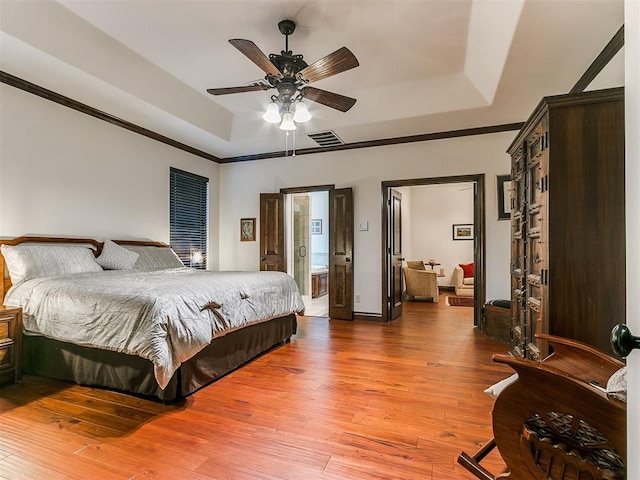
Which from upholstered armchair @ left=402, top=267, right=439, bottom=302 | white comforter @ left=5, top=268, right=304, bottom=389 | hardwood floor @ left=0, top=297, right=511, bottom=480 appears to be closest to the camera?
hardwood floor @ left=0, top=297, right=511, bottom=480

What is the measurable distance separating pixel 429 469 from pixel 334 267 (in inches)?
148

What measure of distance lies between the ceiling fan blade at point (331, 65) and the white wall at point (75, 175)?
280 centimetres

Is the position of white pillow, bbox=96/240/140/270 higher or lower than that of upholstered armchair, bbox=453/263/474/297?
higher

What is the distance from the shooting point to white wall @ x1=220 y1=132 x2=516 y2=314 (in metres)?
4.53

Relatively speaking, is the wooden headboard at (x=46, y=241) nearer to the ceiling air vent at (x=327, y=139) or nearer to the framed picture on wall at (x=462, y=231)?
the ceiling air vent at (x=327, y=139)

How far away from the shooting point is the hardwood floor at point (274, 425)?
1.68 meters

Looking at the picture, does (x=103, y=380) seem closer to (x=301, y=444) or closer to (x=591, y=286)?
(x=301, y=444)

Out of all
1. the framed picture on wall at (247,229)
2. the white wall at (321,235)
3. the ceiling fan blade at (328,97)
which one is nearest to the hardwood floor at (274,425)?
the ceiling fan blade at (328,97)

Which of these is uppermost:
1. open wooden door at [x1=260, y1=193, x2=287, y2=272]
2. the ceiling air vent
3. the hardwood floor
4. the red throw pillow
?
the ceiling air vent

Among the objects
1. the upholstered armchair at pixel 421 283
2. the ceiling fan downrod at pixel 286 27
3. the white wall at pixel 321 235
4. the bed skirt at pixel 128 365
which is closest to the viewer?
the bed skirt at pixel 128 365

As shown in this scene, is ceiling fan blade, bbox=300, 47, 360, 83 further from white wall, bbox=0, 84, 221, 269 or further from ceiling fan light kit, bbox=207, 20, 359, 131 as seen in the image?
white wall, bbox=0, 84, 221, 269

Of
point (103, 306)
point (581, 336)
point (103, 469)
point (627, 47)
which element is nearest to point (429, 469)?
point (581, 336)

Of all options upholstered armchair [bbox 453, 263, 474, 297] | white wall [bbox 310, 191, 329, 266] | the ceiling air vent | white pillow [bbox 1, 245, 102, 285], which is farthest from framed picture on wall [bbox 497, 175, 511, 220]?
white wall [bbox 310, 191, 329, 266]

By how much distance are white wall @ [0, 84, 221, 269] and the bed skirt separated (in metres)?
1.28
